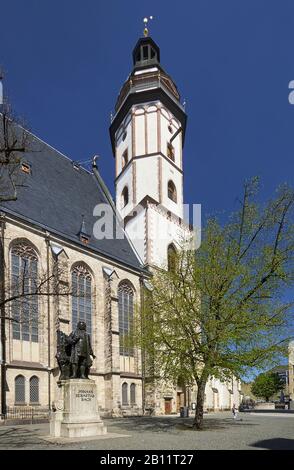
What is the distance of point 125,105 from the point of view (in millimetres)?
43094

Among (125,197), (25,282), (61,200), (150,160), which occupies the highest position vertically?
(150,160)

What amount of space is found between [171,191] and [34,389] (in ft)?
73.8

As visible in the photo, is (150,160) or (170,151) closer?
(150,160)

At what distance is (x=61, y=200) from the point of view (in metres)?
33.6

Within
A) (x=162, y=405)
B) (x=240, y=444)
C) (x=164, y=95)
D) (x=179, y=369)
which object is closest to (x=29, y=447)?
(x=240, y=444)

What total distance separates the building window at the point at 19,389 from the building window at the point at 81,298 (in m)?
5.06

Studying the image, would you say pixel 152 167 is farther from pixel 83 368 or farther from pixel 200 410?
pixel 83 368

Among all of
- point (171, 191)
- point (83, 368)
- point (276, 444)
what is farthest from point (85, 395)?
point (171, 191)

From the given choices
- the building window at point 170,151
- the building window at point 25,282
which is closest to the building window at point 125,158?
the building window at point 170,151

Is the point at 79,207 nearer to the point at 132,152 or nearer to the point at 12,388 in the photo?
the point at 132,152

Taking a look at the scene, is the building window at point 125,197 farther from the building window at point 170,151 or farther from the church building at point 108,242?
the building window at point 170,151

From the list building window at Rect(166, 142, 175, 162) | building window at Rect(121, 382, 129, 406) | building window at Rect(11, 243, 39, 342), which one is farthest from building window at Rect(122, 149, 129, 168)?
building window at Rect(121, 382, 129, 406)

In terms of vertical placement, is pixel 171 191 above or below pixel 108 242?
above

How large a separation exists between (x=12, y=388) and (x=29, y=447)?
11.8 metres
